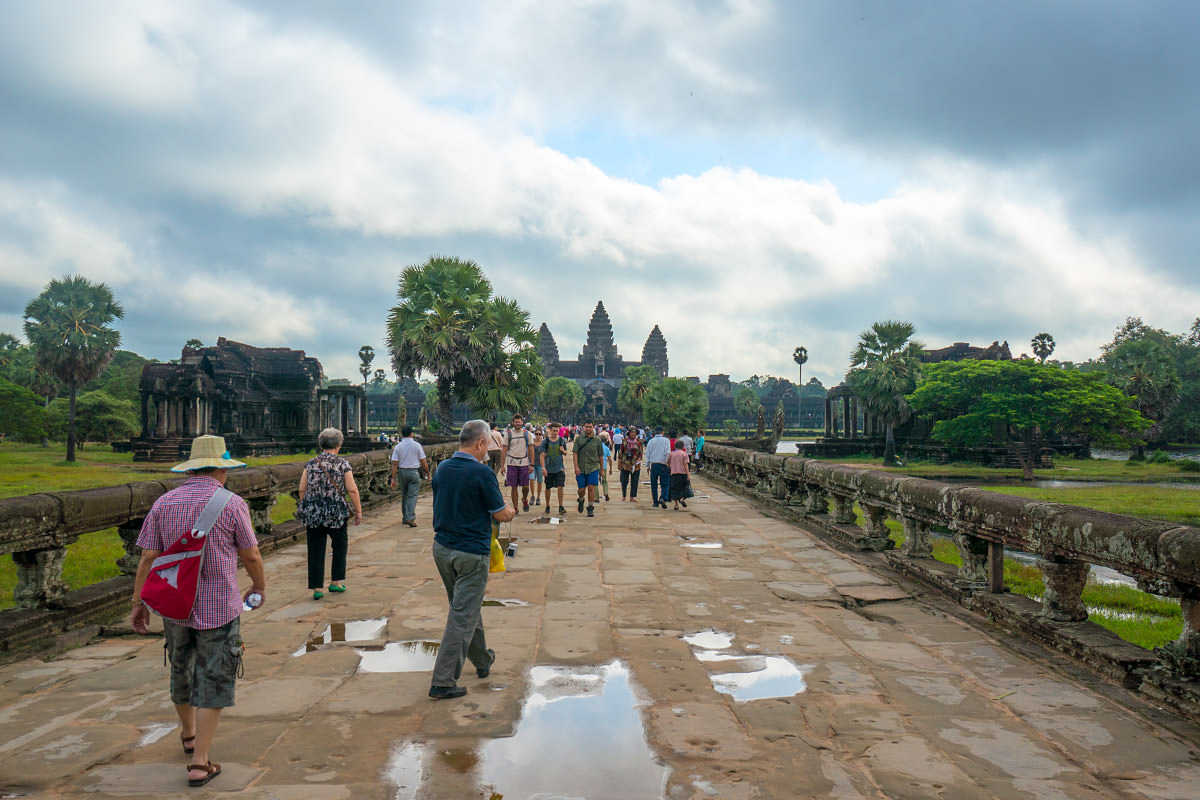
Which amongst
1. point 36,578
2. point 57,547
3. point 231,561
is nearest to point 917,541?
point 231,561

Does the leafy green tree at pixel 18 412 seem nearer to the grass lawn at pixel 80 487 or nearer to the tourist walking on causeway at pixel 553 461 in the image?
the grass lawn at pixel 80 487

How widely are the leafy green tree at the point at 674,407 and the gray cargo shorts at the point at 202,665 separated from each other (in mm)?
67739

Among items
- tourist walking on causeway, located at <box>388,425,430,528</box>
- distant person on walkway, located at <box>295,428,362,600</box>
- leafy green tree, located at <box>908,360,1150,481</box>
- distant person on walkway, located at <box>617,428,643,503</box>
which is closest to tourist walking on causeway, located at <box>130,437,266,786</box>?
distant person on walkway, located at <box>295,428,362,600</box>

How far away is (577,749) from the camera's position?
3734 mm

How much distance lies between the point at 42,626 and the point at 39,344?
1808 inches

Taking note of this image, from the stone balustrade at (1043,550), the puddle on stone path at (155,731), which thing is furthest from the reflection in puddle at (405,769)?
the stone balustrade at (1043,550)

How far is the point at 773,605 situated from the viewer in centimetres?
688

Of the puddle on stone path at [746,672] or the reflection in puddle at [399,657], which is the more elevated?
the reflection in puddle at [399,657]

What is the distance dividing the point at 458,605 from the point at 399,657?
103 cm

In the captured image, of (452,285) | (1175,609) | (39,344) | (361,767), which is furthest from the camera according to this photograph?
(39,344)

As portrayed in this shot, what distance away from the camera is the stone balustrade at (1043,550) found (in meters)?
4.38

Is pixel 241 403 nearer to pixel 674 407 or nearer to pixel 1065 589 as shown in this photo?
pixel 674 407

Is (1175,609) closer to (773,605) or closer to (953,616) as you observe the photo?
(953,616)

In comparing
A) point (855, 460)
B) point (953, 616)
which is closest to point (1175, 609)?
point (953, 616)
